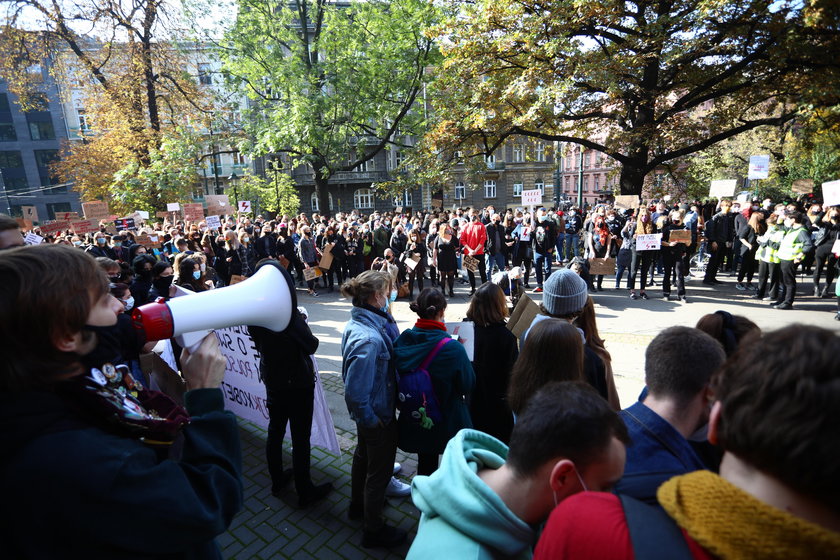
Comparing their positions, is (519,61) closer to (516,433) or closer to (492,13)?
(492,13)

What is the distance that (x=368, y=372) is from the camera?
2.79 metres

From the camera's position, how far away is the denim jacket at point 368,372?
279cm

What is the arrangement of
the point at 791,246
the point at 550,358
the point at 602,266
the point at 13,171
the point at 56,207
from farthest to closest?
the point at 56,207
the point at 13,171
the point at 602,266
the point at 791,246
the point at 550,358

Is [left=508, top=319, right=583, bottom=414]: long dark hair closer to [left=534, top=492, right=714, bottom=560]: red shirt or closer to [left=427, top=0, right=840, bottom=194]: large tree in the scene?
[left=534, top=492, right=714, bottom=560]: red shirt

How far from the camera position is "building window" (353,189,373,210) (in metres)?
43.2

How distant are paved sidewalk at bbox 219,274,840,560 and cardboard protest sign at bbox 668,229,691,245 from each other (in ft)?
4.41

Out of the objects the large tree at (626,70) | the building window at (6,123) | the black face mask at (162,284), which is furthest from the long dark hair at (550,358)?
the building window at (6,123)

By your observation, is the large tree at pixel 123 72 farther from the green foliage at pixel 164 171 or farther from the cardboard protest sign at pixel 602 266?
the cardboard protest sign at pixel 602 266

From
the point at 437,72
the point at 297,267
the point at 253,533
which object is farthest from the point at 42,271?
the point at 437,72

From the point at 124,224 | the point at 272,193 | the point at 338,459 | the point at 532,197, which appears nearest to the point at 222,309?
the point at 338,459

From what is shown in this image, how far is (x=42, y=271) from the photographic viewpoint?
1032 mm

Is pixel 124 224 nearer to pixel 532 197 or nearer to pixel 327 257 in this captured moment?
pixel 327 257

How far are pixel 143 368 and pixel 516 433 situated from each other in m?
3.55

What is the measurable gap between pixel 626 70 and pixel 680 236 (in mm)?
5583
